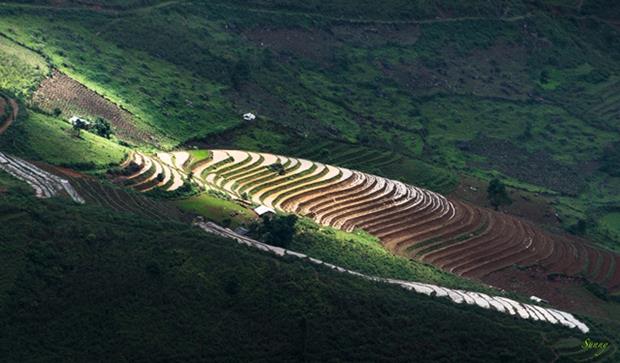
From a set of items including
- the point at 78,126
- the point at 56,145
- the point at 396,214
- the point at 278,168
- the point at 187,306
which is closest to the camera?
the point at 187,306

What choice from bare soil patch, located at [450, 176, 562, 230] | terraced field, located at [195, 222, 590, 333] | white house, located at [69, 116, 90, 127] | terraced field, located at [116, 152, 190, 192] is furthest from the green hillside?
terraced field, located at [195, 222, 590, 333]

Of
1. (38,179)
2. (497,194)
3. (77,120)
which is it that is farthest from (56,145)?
(497,194)

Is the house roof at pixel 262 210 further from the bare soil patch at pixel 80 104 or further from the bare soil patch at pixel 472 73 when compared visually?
the bare soil patch at pixel 472 73

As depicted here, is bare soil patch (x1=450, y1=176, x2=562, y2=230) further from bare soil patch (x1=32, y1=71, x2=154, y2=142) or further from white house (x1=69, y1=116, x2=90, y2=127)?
white house (x1=69, y1=116, x2=90, y2=127)

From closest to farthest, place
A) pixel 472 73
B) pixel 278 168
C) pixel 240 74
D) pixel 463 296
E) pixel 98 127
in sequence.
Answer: pixel 463 296 → pixel 98 127 → pixel 278 168 → pixel 240 74 → pixel 472 73

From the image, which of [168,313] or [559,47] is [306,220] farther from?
[559,47]

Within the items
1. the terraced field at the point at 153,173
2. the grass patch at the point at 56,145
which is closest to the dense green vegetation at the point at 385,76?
the terraced field at the point at 153,173

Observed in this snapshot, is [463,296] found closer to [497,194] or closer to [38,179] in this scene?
[497,194]
